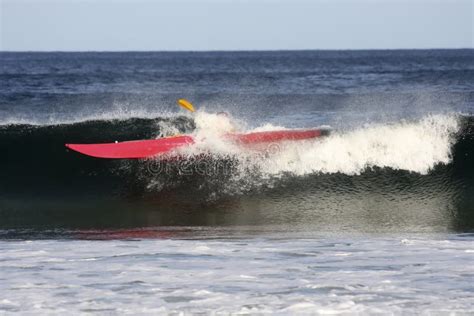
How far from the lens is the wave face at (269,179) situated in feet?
36.1

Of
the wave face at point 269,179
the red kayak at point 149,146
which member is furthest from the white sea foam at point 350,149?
the red kayak at point 149,146

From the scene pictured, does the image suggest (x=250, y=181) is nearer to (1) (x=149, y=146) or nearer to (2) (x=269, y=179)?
(2) (x=269, y=179)

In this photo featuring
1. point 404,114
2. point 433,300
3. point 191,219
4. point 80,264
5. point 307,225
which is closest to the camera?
point 433,300

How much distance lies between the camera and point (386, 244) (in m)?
8.46

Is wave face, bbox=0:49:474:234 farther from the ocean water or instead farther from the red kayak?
the red kayak

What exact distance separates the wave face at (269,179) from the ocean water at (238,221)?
0.03 m

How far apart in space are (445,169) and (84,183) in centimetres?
564

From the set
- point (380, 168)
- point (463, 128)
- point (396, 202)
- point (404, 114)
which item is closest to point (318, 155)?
point (380, 168)

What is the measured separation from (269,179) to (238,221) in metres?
1.89

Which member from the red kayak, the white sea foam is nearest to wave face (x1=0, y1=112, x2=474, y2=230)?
the white sea foam

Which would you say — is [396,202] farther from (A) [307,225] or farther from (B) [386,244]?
(B) [386,244]

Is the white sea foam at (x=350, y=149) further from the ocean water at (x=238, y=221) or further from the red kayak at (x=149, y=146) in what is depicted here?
the red kayak at (x=149, y=146)

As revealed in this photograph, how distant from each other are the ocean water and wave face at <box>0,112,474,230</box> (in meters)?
0.03

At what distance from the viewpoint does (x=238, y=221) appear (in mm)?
10344
